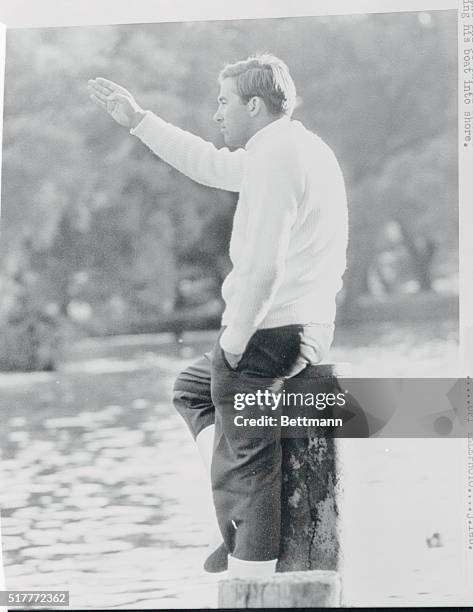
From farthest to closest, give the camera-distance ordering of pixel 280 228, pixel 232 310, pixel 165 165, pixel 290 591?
pixel 165 165 → pixel 232 310 → pixel 280 228 → pixel 290 591

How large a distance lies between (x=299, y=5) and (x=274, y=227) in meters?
0.84

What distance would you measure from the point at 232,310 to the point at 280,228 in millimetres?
333

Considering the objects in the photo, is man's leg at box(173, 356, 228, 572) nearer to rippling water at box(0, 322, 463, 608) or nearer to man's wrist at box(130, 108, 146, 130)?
rippling water at box(0, 322, 463, 608)

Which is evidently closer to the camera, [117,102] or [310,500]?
[310,500]

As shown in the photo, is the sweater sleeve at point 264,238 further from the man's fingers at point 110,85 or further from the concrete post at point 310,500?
the man's fingers at point 110,85

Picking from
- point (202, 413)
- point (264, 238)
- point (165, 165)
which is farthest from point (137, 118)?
point (202, 413)

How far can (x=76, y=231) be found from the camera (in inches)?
121

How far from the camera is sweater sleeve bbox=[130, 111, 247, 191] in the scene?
118 inches

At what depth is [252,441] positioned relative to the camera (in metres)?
2.94

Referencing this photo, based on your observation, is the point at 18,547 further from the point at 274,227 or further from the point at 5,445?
the point at 274,227

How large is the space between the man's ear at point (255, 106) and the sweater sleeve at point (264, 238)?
168mm

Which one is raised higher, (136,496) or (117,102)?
(117,102)

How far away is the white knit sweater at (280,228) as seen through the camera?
2.87 metres

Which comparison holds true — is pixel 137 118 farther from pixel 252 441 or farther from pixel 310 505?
pixel 310 505
